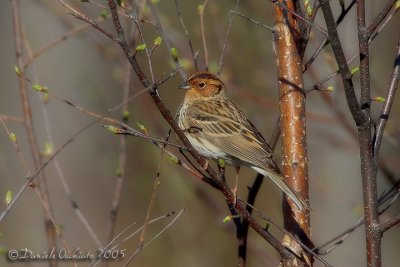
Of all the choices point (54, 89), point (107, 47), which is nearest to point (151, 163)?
point (107, 47)

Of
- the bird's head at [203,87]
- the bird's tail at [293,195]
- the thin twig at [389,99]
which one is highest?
the bird's head at [203,87]

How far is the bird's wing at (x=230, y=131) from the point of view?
509 cm

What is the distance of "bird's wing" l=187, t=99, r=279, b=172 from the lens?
200 inches

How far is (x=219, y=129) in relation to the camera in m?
5.43

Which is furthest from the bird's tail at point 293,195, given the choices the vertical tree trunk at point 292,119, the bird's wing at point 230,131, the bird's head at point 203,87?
the bird's head at point 203,87

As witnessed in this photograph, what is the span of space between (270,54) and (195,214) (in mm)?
2214

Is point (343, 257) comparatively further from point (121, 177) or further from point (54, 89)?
point (54, 89)

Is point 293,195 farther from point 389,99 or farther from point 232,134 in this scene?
point 232,134

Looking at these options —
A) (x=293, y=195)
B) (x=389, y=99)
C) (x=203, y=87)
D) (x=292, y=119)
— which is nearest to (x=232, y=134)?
(x=203, y=87)

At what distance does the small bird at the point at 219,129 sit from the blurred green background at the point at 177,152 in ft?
1.10

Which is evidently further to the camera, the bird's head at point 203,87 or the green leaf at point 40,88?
the bird's head at point 203,87

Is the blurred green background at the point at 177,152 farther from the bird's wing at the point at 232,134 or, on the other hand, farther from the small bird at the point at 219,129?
the bird's wing at the point at 232,134

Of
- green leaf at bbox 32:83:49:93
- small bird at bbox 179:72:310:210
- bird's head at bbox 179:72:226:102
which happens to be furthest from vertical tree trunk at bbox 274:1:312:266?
green leaf at bbox 32:83:49:93

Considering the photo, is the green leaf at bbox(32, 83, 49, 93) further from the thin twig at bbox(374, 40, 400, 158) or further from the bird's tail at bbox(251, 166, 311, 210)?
the thin twig at bbox(374, 40, 400, 158)
